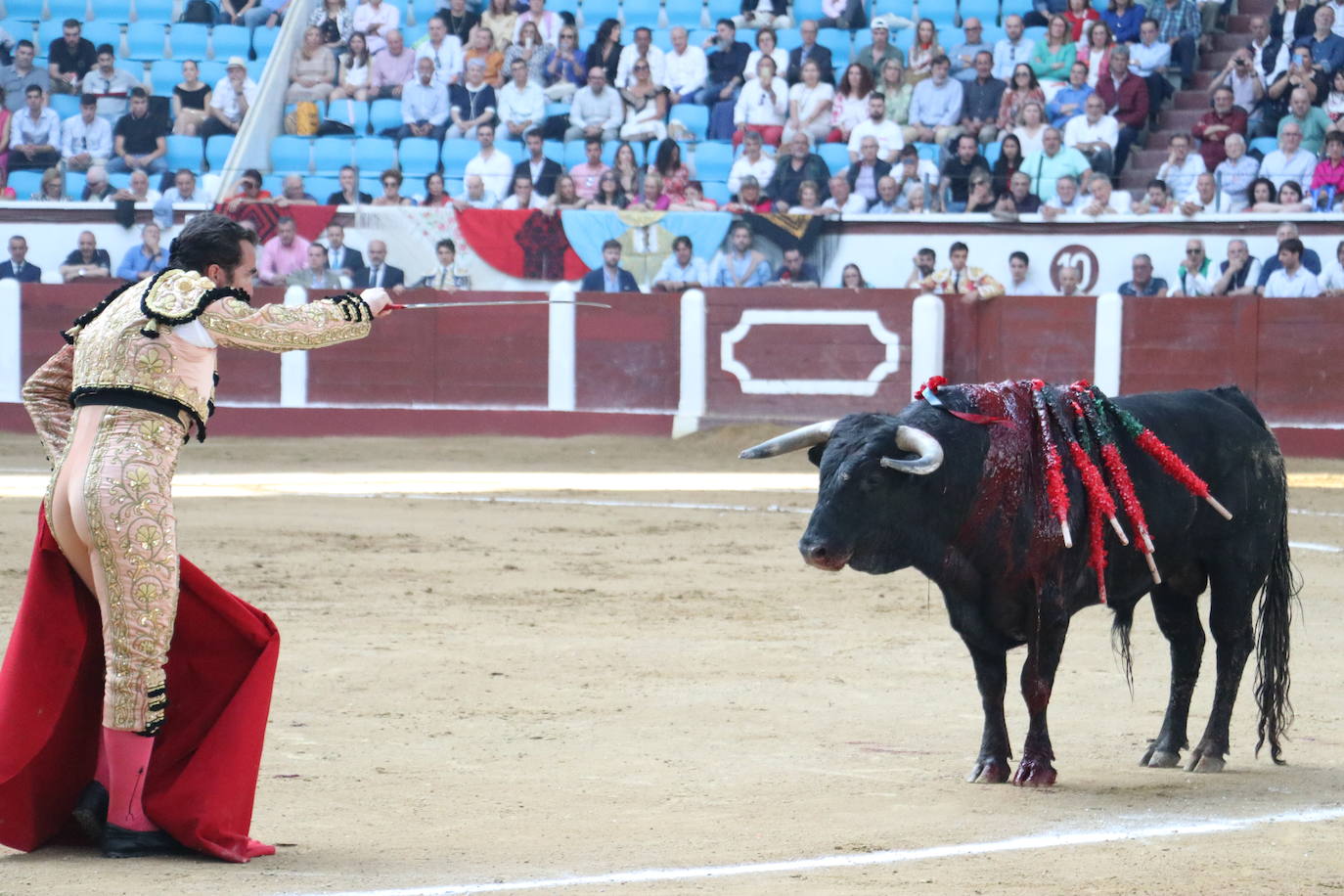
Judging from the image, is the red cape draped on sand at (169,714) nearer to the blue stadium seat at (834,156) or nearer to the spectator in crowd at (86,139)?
the blue stadium seat at (834,156)

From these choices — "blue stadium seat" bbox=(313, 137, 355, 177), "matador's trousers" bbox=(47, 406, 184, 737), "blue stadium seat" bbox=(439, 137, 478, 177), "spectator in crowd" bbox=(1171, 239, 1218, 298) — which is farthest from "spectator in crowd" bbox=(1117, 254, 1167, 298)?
"matador's trousers" bbox=(47, 406, 184, 737)

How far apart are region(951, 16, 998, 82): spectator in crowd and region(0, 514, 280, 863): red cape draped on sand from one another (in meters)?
9.94

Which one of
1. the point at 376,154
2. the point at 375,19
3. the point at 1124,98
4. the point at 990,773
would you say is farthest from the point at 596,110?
the point at 990,773

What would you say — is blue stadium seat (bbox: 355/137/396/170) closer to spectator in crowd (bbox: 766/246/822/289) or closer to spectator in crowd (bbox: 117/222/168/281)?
spectator in crowd (bbox: 117/222/168/281)

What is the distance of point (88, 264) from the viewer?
42.2 ft

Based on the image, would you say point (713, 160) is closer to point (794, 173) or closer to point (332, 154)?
point (794, 173)

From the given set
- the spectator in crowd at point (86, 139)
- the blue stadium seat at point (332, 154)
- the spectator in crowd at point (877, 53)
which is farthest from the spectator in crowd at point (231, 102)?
the spectator in crowd at point (877, 53)

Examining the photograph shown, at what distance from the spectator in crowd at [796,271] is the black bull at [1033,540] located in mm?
7868

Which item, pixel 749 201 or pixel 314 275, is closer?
pixel 749 201

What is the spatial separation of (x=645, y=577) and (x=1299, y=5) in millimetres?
7437

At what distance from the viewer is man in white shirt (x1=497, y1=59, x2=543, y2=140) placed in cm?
1322

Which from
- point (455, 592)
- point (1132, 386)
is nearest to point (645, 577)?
point (455, 592)

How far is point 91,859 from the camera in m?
3.05

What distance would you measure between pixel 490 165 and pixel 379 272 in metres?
1.17
